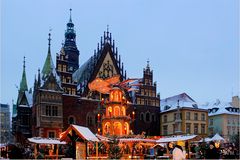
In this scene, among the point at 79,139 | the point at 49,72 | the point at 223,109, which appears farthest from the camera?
the point at 223,109

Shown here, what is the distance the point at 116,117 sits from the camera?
35.4 m

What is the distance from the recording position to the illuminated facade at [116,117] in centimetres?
3556

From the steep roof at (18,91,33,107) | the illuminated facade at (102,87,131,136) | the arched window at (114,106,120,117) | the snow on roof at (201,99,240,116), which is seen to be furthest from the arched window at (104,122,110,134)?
the snow on roof at (201,99,240,116)

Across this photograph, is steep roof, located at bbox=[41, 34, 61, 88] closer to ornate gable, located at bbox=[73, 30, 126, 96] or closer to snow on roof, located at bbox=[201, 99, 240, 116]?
ornate gable, located at bbox=[73, 30, 126, 96]

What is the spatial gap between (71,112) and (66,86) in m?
3.57

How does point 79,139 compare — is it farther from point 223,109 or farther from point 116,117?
point 223,109

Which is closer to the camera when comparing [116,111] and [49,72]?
[116,111]

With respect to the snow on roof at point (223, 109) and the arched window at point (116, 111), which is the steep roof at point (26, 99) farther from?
the snow on roof at point (223, 109)

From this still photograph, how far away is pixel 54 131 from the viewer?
47.3 metres

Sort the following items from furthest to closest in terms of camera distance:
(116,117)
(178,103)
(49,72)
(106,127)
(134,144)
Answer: (178,103)
(49,72)
(106,127)
(116,117)
(134,144)

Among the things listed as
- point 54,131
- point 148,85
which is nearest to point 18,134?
point 54,131

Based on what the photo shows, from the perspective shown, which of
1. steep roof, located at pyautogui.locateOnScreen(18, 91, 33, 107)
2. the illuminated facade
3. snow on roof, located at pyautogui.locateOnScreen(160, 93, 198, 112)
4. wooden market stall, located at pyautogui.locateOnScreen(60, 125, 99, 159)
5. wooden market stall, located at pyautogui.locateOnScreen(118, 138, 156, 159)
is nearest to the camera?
wooden market stall, located at pyautogui.locateOnScreen(60, 125, 99, 159)

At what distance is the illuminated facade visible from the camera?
3556cm

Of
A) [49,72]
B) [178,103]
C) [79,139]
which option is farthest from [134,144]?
[178,103]
